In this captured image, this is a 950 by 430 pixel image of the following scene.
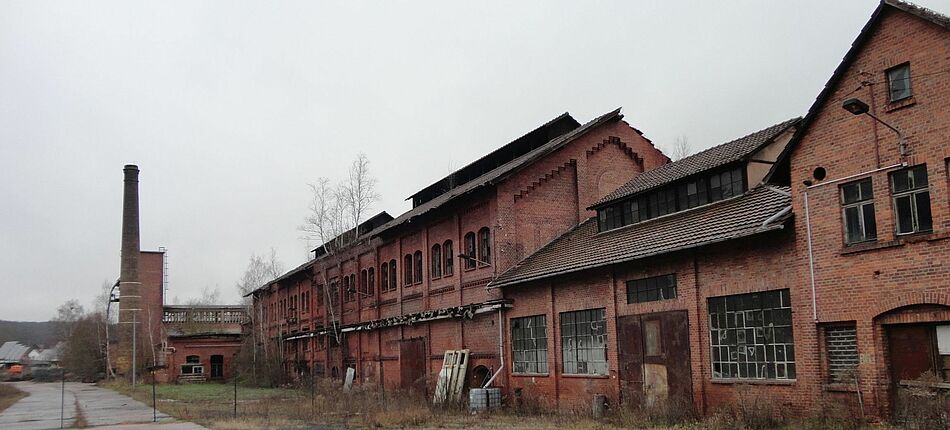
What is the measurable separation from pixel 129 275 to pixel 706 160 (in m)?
51.2

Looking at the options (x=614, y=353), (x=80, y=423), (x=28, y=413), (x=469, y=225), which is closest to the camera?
(x=614, y=353)

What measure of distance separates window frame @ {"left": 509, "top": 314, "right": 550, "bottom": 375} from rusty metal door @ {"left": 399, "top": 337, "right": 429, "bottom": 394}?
5.58 metres

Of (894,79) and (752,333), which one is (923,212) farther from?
(752,333)

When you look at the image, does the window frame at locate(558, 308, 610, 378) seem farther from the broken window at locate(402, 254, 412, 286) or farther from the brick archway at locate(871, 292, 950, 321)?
the broken window at locate(402, 254, 412, 286)

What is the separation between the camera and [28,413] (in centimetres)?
3275

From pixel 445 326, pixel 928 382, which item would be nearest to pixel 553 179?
pixel 445 326

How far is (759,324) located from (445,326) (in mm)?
13802

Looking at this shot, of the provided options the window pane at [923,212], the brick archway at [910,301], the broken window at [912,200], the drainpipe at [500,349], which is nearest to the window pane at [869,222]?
the broken window at [912,200]

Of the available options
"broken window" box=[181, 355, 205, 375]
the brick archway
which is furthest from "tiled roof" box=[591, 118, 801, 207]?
"broken window" box=[181, 355, 205, 375]

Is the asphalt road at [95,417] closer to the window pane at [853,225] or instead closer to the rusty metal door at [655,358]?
the rusty metal door at [655,358]

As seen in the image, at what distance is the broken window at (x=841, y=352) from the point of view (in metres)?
13.9

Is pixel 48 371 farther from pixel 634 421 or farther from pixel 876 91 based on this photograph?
pixel 876 91

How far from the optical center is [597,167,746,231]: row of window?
19.2 meters

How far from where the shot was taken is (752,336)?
16.2m
